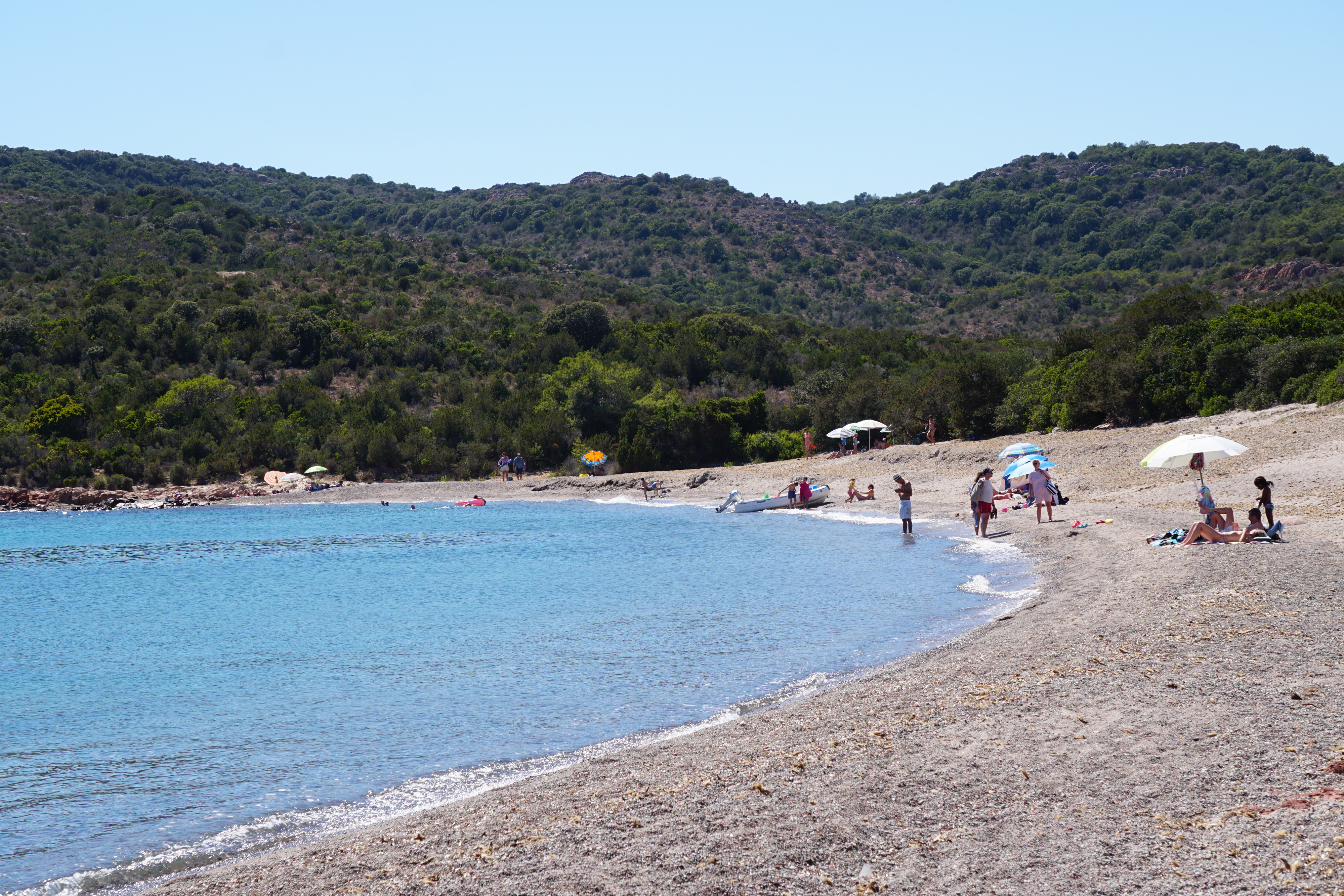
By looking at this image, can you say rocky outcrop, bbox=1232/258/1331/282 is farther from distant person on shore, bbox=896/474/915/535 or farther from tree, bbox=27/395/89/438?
tree, bbox=27/395/89/438

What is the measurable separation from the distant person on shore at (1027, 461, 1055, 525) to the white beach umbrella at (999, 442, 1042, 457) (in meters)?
4.20

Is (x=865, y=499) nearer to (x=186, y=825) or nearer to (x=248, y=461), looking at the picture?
(x=186, y=825)

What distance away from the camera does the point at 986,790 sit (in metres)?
6.34

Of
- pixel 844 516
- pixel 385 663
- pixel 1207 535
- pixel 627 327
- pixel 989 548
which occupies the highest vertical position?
pixel 627 327

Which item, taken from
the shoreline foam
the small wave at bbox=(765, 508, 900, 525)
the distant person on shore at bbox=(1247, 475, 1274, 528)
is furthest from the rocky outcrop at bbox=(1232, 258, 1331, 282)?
the shoreline foam

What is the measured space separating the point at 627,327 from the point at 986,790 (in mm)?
69618

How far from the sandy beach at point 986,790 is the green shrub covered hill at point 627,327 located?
71.3 ft

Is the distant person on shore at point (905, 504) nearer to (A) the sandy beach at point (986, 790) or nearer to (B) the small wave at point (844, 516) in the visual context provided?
(B) the small wave at point (844, 516)

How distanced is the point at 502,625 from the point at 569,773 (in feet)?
30.1

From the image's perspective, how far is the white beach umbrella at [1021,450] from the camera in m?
27.7

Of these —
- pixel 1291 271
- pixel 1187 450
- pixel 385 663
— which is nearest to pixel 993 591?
pixel 1187 450

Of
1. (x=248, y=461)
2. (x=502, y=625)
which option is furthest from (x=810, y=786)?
(x=248, y=461)

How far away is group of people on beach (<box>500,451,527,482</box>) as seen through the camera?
5356 cm

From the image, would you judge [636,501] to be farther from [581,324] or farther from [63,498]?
[63,498]
